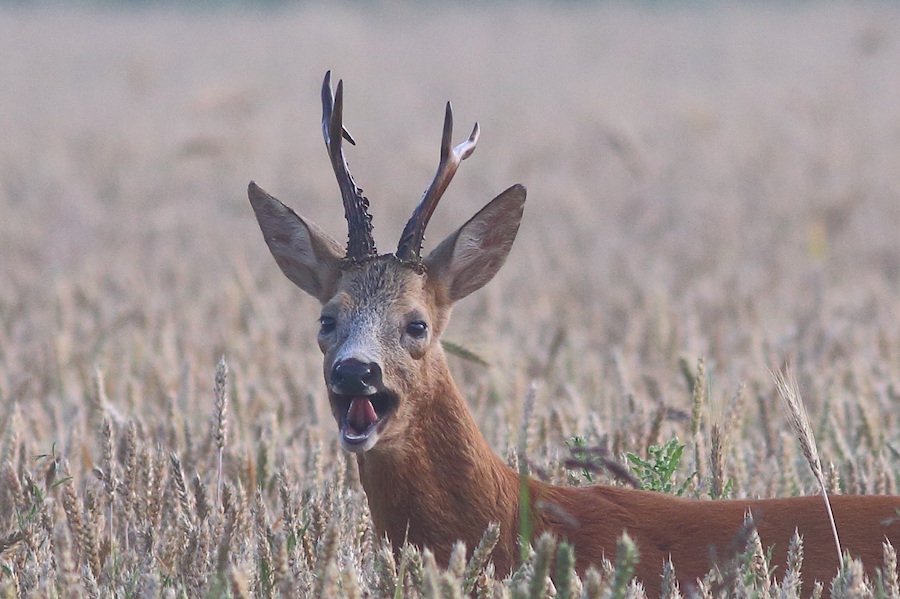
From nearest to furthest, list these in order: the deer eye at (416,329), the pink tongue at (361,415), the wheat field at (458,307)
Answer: the pink tongue at (361,415), the wheat field at (458,307), the deer eye at (416,329)

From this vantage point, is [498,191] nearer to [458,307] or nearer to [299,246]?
[458,307]

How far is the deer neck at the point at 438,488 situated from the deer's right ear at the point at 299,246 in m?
0.62

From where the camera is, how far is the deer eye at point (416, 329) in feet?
14.2

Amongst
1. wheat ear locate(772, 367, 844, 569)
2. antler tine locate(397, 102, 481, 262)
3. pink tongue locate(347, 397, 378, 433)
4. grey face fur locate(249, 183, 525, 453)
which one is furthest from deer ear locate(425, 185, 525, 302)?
wheat ear locate(772, 367, 844, 569)

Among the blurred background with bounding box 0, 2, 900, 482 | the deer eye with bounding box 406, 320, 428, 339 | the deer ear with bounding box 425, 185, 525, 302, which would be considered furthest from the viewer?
the blurred background with bounding box 0, 2, 900, 482

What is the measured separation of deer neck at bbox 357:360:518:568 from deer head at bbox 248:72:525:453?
4 centimetres

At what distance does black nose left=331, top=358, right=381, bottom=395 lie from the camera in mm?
3990

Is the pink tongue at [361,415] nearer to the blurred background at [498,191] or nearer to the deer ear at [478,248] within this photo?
the deer ear at [478,248]

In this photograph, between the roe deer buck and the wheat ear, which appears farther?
the roe deer buck

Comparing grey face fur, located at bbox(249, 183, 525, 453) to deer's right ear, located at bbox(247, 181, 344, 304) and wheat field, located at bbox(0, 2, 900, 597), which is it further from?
wheat field, located at bbox(0, 2, 900, 597)

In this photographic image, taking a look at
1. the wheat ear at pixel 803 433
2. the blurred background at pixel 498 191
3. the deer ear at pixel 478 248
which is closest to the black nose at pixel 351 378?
the deer ear at pixel 478 248

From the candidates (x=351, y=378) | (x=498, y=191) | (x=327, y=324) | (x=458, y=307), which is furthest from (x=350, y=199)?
(x=498, y=191)

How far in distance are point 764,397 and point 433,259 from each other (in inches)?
81.5

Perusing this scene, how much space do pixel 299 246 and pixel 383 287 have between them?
1.63 ft
